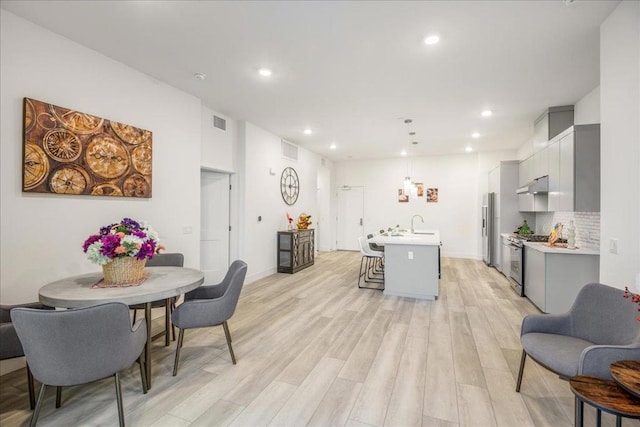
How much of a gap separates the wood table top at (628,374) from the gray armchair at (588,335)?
0.09 metres

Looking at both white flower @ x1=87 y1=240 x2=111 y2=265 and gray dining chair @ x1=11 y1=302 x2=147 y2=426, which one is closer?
gray dining chair @ x1=11 y1=302 x2=147 y2=426

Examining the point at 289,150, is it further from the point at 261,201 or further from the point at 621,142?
the point at 621,142

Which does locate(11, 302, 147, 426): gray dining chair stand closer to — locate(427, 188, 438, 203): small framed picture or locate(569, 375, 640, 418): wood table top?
locate(569, 375, 640, 418): wood table top

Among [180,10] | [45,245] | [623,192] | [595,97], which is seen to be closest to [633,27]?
[623,192]

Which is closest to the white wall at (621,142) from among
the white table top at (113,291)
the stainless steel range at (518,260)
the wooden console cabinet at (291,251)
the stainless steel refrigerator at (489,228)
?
the stainless steel range at (518,260)

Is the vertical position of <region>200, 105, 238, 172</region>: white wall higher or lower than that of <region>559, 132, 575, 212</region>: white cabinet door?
higher

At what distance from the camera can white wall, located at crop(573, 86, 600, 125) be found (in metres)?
3.90

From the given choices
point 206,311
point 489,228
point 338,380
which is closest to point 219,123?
point 206,311

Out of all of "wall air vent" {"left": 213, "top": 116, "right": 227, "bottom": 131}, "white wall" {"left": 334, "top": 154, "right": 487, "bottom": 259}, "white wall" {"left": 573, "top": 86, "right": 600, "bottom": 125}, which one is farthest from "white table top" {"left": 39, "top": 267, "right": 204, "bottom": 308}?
"white wall" {"left": 334, "top": 154, "right": 487, "bottom": 259}

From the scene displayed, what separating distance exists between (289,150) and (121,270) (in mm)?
5250

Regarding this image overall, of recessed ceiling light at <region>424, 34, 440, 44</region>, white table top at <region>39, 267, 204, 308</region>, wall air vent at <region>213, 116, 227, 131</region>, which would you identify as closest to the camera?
white table top at <region>39, 267, 204, 308</region>

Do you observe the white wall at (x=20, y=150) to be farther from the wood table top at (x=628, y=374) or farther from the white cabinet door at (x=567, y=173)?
the white cabinet door at (x=567, y=173)

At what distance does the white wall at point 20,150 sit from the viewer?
2.50 meters

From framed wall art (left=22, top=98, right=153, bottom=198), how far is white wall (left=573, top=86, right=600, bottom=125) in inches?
224
